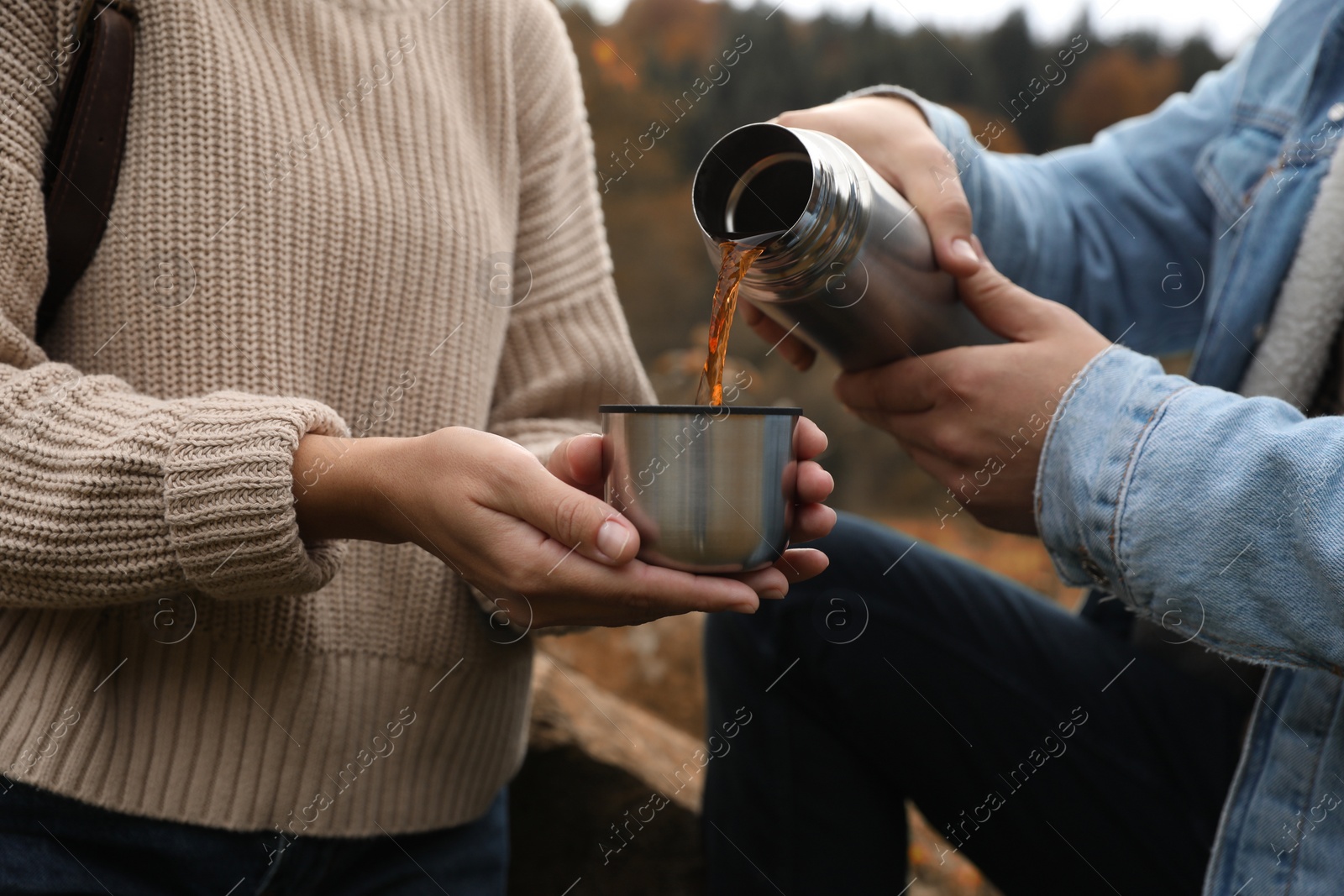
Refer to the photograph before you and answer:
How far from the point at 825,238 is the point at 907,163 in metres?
0.27

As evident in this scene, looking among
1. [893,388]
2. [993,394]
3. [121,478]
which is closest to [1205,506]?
[993,394]

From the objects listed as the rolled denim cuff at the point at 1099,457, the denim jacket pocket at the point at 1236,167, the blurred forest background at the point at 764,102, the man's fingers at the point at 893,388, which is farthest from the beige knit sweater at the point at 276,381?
the blurred forest background at the point at 764,102

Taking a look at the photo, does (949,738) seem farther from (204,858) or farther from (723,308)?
(204,858)

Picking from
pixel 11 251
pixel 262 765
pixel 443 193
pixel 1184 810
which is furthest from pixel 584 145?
pixel 1184 810

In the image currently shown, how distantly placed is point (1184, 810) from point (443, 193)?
3.59 feet

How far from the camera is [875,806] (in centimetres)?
125

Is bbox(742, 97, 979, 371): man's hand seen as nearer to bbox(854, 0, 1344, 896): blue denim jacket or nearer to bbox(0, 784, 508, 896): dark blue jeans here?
bbox(854, 0, 1344, 896): blue denim jacket

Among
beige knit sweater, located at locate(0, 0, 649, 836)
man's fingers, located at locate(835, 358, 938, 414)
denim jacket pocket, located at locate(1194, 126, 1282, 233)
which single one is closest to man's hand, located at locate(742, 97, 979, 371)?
man's fingers, located at locate(835, 358, 938, 414)

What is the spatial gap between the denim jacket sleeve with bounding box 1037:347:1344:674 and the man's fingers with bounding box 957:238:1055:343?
3.2 inches

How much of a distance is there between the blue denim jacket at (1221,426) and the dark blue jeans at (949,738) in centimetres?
9

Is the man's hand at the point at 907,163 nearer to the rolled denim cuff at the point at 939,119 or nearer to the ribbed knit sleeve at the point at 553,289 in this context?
the rolled denim cuff at the point at 939,119

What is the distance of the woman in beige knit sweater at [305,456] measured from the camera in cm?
79

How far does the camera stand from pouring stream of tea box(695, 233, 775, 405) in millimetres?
847

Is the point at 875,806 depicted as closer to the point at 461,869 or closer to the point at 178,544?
the point at 461,869
